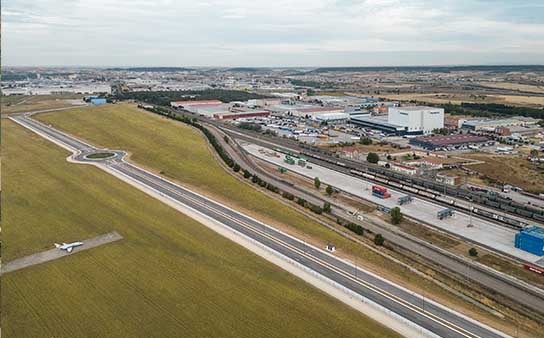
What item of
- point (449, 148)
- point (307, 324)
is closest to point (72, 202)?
point (307, 324)

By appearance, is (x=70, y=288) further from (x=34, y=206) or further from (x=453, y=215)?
(x=453, y=215)

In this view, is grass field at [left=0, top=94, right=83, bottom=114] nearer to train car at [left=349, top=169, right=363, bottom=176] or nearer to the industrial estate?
the industrial estate

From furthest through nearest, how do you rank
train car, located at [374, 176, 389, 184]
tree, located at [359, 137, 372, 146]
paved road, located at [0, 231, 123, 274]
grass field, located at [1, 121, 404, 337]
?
1. tree, located at [359, 137, 372, 146]
2. train car, located at [374, 176, 389, 184]
3. paved road, located at [0, 231, 123, 274]
4. grass field, located at [1, 121, 404, 337]

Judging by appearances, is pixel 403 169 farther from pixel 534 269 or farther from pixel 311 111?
pixel 311 111

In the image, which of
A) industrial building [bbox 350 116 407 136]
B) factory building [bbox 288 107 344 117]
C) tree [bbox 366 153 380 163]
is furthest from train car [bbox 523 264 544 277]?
factory building [bbox 288 107 344 117]

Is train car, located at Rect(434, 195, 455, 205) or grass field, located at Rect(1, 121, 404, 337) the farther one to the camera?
train car, located at Rect(434, 195, 455, 205)

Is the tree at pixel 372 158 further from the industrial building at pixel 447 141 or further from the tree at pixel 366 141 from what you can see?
the industrial building at pixel 447 141
